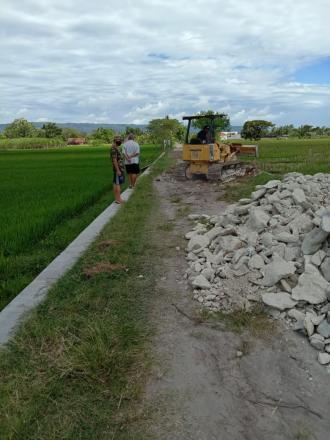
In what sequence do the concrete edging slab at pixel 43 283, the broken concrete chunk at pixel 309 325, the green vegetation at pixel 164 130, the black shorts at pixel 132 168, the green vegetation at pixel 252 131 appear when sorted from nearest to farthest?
the broken concrete chunk at pixel 309 325, the concrete edging slab at pixel 43 283, the black shorts at pixel 132 168, the green vegetation at pixel 252 131, the green vegetation at pixel 164 130

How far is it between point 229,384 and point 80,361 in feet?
3.77

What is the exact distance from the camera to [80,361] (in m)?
3.11

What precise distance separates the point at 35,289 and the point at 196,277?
1.90 m

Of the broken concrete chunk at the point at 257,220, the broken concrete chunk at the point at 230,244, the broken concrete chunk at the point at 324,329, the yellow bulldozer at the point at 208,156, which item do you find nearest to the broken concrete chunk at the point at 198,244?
the broken concrete chunk at the point at 230,244

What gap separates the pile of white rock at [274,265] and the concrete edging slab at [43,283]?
5.50 ft

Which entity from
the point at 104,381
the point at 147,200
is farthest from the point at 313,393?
the point at 147,200

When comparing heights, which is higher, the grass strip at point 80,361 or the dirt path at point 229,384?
the grass strip at point 80,361

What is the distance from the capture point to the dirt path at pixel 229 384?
2.58m

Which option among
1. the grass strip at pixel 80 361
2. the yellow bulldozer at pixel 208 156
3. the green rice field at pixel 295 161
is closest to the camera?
the grass strip at pixel 80 361

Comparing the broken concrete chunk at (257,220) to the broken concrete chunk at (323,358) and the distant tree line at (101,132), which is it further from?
the distant tree line at (101,132)

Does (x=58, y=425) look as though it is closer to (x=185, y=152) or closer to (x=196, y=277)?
(x=196, y=277)

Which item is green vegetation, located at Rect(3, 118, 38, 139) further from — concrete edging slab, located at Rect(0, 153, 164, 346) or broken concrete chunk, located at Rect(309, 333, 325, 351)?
broken concrete chunk, located at Rect(309, 333, 325, 351)

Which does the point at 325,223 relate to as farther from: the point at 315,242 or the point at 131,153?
the point at 131,153

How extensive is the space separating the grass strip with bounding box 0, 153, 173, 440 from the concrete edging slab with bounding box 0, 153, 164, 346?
4.6 inches
